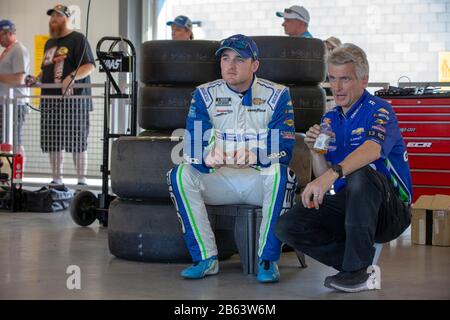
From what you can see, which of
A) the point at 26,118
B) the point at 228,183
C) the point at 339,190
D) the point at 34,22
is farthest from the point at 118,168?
the point at 34,22

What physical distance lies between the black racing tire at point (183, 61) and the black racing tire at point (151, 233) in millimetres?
918

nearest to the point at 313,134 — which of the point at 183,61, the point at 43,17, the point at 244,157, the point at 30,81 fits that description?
the point at 244,157

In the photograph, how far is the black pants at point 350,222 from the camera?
3229mm

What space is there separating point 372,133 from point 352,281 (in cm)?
61

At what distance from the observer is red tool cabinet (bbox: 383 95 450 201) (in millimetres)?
6051

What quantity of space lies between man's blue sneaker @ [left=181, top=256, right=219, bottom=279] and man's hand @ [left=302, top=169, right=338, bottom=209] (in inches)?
28.4

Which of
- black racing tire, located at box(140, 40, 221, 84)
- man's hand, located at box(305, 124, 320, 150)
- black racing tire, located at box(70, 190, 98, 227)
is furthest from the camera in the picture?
black racing tire, located at box(70, 190, 98, 227)

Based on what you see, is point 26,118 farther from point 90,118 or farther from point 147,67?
point 147,67

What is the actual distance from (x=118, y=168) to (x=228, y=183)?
0.76 metres

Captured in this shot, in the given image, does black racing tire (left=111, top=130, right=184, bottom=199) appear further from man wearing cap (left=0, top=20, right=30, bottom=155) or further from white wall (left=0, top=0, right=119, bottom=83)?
white wall (left=0, top=0, right=119, bottom=83)

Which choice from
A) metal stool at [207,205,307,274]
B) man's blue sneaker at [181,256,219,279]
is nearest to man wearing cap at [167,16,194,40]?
metal stool at [207,205,307,274]

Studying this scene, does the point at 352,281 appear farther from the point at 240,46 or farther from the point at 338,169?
the point at 240,46

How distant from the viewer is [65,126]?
729 centimetres

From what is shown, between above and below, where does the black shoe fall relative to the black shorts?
below
